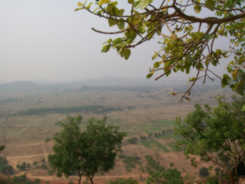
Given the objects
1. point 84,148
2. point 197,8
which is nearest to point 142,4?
point 197,8

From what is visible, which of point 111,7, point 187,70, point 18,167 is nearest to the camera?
point 111,7

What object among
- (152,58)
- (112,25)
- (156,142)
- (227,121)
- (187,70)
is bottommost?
(156,142)

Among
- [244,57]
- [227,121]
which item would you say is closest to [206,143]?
[227,121]

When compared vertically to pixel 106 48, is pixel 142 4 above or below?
above

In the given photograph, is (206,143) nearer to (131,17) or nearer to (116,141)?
(116,141)

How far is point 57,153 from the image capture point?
998 centimetres

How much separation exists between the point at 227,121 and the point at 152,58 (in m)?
6.72

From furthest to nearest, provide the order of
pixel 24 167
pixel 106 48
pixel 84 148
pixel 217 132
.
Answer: pixel 24 167, pixel 84 148, pixel 217 132, pixel 106 48

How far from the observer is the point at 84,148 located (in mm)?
10312

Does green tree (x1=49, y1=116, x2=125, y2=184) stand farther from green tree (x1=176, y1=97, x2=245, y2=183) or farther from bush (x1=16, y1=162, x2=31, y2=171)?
bush (x1=16, y1=162, x2=31, y2=171)

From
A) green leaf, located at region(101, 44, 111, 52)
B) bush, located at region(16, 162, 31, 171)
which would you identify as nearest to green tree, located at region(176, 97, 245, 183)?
green leaf, located at region(101, 44, 111, 52)

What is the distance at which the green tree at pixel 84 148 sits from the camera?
388 inches

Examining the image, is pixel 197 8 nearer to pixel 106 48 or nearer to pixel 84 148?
pixel 106 48

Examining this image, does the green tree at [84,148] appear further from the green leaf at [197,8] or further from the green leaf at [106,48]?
the green leaf at [197,8]
